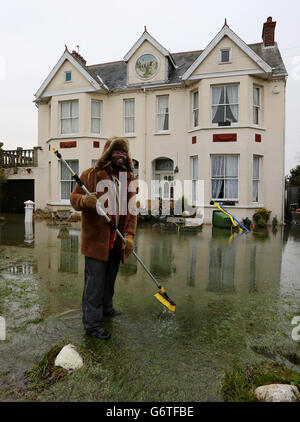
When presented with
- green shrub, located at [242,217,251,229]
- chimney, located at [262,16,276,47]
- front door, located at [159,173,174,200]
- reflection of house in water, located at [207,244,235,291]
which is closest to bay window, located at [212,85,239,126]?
chimney, located at [262,16,276,47]

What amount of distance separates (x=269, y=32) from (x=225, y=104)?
193 inches

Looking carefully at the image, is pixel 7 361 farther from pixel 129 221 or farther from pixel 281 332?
pixel 281 332

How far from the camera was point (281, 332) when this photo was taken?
343cm

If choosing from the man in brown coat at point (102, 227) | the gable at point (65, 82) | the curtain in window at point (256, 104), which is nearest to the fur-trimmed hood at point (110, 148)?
the man in brown coat at point (102, 227)

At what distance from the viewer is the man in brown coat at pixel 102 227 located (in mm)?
3279

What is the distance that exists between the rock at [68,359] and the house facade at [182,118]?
12.3 metres

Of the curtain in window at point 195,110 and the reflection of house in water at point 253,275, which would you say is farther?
the curtain in window at point 195,110

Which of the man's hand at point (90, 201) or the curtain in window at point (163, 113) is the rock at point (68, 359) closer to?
the man's hand at point (90, 201)

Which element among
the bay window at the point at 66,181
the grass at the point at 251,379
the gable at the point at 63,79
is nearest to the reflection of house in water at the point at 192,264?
the grass at the point at 251,379

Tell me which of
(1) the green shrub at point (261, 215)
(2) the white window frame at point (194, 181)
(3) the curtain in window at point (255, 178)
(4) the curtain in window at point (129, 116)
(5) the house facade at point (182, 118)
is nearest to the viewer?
(1) the green shrub at point (261, 215)

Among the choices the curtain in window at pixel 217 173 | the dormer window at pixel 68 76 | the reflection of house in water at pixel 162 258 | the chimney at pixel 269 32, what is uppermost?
the chimney at pixel 269 32

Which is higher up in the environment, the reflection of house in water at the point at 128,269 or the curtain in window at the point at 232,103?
the curtain in window at the point at 232,103

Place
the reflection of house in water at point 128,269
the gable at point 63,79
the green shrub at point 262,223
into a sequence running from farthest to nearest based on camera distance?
the gable at point 63,79 → the green shrub at point 262,223 → the reflection of house in water at point 128,269

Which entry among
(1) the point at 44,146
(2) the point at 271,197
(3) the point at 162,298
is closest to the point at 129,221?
(3) the point at 162,298
